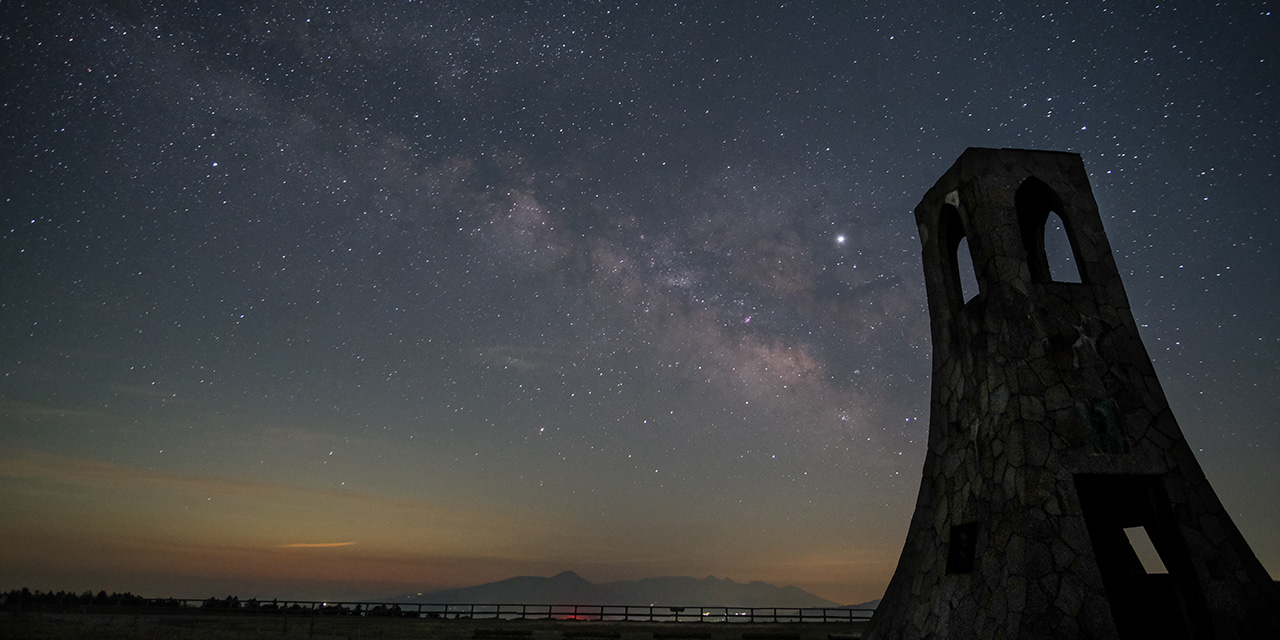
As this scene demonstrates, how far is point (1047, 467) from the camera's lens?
31.6 feet

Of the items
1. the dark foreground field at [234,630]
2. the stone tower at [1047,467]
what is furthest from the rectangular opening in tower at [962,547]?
the dark foreground field at [234,630]

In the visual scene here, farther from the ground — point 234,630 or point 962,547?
point 962,547

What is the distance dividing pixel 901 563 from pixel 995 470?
329 cm

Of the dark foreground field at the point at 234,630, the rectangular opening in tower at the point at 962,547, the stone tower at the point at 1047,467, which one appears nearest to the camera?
the stone tower at the point at 1047,467

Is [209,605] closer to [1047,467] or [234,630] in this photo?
[234,630]

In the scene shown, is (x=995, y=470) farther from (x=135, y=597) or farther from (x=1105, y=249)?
(x=135, y=597)

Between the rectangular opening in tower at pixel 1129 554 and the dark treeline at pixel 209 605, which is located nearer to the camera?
the rectangular opening in tower at pixel 1129 554

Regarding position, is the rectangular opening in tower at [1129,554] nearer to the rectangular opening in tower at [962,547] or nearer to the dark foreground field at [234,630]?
the rectangular opening in tower at [962,547]

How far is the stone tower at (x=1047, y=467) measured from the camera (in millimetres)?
9055

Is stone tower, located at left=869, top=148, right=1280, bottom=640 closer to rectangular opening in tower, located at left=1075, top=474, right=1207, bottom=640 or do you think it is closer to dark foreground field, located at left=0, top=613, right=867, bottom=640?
rectangular opening in tower, located at left=1075, top=474, right=1207, bottom=640

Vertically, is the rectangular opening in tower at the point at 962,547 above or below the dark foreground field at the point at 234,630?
above

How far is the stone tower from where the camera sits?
A: 9055 mm

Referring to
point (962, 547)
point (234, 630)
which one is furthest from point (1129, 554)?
point (234, 630)

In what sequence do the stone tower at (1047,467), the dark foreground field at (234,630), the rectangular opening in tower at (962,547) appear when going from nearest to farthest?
1. the stone tower at (1047,467)
2. the rectangular opening in tower at (962,547)
3. the dark foreground field at (234,630)
